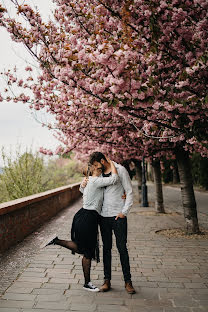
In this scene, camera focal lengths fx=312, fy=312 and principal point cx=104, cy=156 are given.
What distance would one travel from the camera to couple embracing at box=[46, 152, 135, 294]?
421 cm

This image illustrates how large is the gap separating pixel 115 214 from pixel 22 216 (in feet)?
12.6

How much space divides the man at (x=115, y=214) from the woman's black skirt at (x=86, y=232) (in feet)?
0.47

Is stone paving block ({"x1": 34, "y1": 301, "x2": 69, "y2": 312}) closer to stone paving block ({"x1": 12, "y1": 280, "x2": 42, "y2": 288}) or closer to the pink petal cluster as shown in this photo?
stone paving block ({"x1": 12, "y1": 280, "x2": 42, "y2": 288})

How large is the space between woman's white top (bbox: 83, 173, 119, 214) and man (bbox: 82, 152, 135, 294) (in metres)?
0.08

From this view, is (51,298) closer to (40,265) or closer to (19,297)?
(19,297)

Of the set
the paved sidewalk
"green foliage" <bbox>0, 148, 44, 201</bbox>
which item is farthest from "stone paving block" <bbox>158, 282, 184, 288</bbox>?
"green foliage" <bbox>0, 148, 44, 201</bbox>

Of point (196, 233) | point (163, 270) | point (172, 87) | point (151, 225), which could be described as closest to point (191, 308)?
point (163, 270)

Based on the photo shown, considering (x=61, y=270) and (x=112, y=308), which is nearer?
(x=112, y=308)

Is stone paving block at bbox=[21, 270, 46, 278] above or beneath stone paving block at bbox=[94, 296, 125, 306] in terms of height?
above

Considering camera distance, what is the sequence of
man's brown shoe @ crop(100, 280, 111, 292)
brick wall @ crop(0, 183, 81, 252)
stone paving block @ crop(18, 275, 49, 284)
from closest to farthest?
man's brown shoe @ crop(100, 280, 111, 292) → stone paving block @ crop(18, 275, 49, 284) → brick wall @ crop(0, 183, 81, 252)

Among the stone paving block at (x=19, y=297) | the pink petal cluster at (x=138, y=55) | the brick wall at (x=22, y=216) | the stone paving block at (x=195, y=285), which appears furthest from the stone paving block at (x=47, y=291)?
the pink petal cluster at (x=138, y=55)

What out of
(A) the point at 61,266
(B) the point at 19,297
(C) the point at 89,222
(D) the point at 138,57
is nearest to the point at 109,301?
(C) the point at 89,222

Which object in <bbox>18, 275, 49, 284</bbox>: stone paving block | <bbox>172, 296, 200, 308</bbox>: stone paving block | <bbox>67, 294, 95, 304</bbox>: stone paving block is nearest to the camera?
<bbox>172, 296, 200, 308</bbox>: stone paving block

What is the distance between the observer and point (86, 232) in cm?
426
